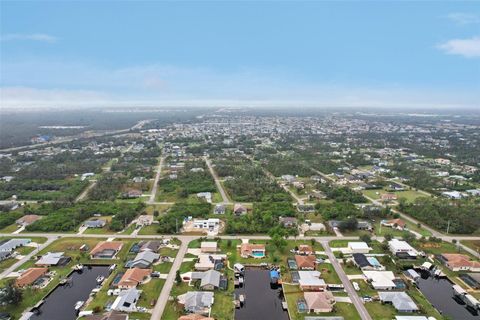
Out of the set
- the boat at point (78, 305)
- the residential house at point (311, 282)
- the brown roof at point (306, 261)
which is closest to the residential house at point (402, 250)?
the brown roof at point (306, 261)

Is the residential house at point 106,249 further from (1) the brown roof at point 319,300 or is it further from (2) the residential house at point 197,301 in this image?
(1) the brown roof at point 319,300

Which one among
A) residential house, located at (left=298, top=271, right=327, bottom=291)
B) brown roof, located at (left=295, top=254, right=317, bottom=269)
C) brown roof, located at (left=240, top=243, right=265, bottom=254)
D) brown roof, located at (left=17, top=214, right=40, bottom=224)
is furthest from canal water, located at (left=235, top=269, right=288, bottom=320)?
brown roof, located at (left=17, top=214, right=40, bottom=224)

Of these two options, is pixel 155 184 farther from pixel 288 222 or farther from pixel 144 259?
pixel 144 259

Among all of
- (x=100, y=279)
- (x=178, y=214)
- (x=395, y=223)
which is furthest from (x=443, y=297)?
(x=178, y=214)

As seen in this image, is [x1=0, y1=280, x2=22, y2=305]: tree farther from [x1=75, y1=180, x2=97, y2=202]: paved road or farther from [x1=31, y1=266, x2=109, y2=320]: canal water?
[x1=75, y1=180, x2=97, y2=202]: paved road

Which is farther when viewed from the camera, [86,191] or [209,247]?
[86,191]

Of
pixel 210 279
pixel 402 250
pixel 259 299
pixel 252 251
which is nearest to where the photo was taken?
pixel 259 299
